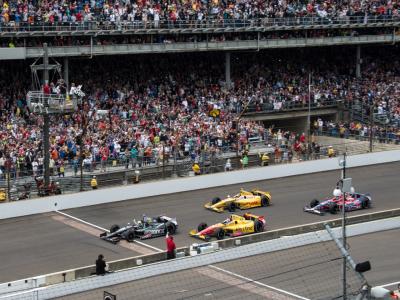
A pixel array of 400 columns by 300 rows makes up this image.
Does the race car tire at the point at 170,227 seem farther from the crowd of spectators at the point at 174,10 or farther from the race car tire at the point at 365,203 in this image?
the crowd of spectators at the point at 174,10

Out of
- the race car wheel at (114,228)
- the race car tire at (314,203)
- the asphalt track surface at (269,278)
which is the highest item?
the race car tire at (314,203)

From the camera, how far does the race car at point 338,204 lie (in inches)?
1299

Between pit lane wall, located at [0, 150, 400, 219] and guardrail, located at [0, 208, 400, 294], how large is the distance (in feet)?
27.1

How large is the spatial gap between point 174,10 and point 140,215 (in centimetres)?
1809

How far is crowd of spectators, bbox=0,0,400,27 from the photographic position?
4269 cm

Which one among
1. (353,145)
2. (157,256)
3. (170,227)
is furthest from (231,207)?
(353,145)

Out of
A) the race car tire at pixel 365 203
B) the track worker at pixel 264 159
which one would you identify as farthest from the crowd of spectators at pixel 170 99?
the race car tire at pixel 365 203

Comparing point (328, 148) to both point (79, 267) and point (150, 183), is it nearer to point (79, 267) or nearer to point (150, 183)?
point (150, 183)

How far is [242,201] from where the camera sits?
111 ft

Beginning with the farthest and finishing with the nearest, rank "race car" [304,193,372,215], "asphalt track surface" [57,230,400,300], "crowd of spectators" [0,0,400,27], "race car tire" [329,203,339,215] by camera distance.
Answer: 1. "crowd of spectators" [0,0,400,27]
2. "race car" [304,193,372,215]
3. "race car tire" [329,203,339,215]
4. "asphalt track surface" [57,230,400,300]

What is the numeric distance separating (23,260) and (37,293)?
6.42m

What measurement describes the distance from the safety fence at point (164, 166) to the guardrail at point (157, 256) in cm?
908

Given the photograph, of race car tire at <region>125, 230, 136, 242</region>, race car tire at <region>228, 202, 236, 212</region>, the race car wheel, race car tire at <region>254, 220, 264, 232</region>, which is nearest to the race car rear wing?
race car tire at <region>228, 202, 236, 212</region>

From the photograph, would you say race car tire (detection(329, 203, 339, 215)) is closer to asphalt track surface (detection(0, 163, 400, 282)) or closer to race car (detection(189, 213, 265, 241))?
asphalt track surface (detection(0, 163, 400, 282))
